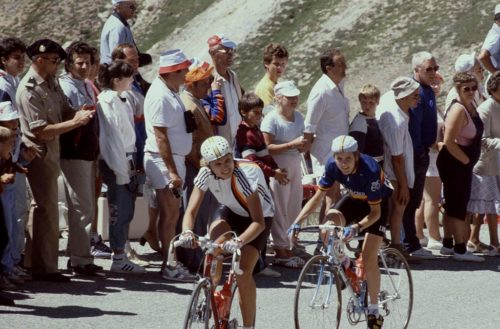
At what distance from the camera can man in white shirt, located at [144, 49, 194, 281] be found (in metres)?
12.0

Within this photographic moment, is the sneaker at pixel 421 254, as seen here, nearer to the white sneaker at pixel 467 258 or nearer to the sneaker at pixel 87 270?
the white sneaker at pixel 467 258

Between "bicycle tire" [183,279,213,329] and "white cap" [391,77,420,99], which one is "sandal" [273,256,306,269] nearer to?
"white cap" [391,77,420,99]

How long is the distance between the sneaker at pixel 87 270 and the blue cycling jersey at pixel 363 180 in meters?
3.03

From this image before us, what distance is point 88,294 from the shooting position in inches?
437

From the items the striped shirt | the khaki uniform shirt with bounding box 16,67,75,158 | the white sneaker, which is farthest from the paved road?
the striped shirt

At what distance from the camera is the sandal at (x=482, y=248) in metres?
14.9

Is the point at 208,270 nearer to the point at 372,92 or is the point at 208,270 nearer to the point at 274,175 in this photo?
the point at 274,175

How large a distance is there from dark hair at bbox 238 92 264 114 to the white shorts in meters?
0.97

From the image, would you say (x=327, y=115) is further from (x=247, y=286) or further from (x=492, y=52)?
(x=247, y=286)

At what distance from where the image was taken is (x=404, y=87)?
13.7 metres

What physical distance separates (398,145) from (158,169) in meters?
2.92

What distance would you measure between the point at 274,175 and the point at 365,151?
132 cm

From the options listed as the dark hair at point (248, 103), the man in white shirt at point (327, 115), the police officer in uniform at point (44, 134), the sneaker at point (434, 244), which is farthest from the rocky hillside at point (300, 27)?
the police officer in uniform at point (44, 134)

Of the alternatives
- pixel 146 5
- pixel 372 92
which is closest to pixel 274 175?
pixel 372 92
